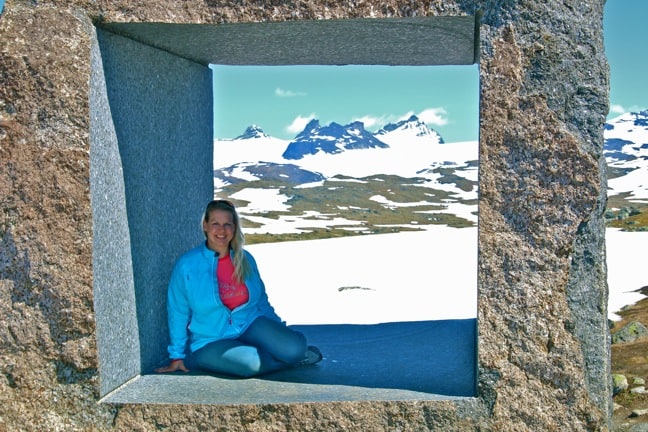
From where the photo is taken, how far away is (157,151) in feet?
17.2

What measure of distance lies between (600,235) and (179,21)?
2.48 metres

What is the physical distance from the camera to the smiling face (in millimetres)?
5039

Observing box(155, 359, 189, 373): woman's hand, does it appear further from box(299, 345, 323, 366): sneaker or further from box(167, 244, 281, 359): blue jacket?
box(299, 345, 323, 366): sneaker

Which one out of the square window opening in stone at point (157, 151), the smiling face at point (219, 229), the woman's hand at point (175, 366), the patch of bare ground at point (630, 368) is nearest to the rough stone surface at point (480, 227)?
the square window opening in stone at point (157, 151)

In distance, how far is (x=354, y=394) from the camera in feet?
14.2

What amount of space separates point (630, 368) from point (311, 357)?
137 inches

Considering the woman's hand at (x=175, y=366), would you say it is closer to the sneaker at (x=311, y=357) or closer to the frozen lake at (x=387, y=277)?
the sneaker at (x=311, y=357)

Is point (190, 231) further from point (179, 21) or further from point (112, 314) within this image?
point (179, 21)

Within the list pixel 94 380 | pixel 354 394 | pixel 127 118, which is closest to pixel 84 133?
pixel 127 118

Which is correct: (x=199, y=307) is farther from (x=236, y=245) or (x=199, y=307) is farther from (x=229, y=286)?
(x=236, y=245)

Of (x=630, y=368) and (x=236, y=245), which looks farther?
(x=630, y=368)

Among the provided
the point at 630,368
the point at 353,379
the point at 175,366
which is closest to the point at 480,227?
the point at 353,379

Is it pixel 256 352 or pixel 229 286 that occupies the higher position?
pixel 229 286

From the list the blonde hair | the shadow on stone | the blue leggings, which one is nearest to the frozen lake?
the shadow on stone
